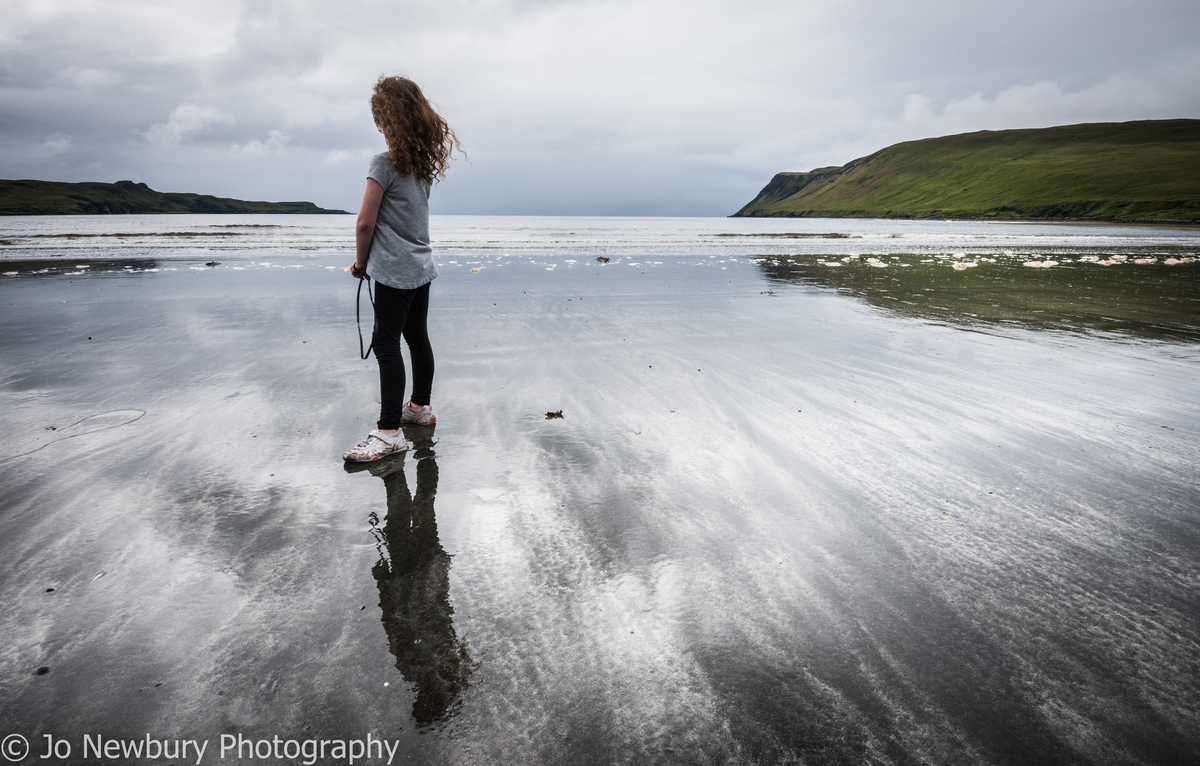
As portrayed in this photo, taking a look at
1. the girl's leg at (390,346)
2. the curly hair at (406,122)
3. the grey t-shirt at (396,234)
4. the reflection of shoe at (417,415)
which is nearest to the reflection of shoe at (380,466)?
the girl's leg at (390,346)

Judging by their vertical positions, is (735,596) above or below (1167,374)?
below

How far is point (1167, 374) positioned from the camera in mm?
5613

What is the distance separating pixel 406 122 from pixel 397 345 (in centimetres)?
149

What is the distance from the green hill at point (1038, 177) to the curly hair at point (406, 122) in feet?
284

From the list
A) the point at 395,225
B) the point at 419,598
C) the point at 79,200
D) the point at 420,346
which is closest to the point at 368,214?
the point at 395,225

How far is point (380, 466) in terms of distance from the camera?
12.1ft

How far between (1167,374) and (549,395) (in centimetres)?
601

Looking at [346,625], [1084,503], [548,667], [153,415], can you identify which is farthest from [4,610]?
[1084,503]

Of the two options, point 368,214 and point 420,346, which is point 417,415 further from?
point 368,214

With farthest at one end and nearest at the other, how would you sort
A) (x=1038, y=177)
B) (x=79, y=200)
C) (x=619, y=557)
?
(x=79, y=200) → (x=1038, y=177) → (x=619, y=557)

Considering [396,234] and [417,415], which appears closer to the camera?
[396,234]

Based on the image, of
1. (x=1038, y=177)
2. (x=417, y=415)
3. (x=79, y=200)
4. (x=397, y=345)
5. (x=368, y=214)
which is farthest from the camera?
(x=79, y=200)

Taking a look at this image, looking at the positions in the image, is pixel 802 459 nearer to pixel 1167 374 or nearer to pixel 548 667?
pixel 548 667

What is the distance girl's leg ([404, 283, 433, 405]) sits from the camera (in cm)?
436
